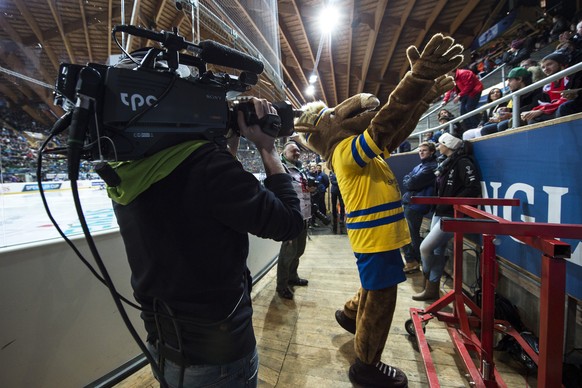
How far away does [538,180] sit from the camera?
5.48 feet

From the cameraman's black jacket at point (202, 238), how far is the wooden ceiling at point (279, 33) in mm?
1415

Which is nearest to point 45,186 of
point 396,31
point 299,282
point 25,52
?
point 25,52

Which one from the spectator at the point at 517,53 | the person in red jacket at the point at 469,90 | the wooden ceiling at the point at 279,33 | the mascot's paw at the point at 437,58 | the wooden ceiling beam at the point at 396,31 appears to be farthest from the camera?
the spectator at the point at 517,53

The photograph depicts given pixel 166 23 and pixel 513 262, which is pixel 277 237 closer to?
pixel 513 262

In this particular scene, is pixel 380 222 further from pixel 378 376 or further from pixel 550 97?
pixel 550 97

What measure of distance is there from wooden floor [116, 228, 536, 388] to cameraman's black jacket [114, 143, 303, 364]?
4.20 ft

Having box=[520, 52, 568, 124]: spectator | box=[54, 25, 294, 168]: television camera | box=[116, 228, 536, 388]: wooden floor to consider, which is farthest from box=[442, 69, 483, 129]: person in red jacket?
box=[54, 25, 294, 168]: television camera

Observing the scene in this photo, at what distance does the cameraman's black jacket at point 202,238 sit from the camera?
57 centimetres

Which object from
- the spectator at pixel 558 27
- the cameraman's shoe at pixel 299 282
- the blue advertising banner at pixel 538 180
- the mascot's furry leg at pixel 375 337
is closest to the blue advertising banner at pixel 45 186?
the mascot's furry leg at pixel 375 337

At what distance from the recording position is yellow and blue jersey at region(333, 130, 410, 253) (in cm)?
143

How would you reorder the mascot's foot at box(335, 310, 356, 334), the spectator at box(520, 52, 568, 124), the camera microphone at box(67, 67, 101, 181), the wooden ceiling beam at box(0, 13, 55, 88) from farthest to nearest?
1. the spectator at box(520, 52, 568, 124)
2. the mascot's foot at box(335, 310, 356, 334)
3. the wooden ceiling beam at box(0, 13, 55, 88)
4. the camera microphone at box(67, 67, 101, 181)

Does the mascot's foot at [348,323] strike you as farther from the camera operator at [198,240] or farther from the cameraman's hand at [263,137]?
the cameraman's hand at [263,137]

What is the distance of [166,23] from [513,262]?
192 inches

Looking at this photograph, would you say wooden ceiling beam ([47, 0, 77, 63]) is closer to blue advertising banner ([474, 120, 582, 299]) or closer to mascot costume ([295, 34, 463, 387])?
mascot costume ([295, 34, 463, 387])
